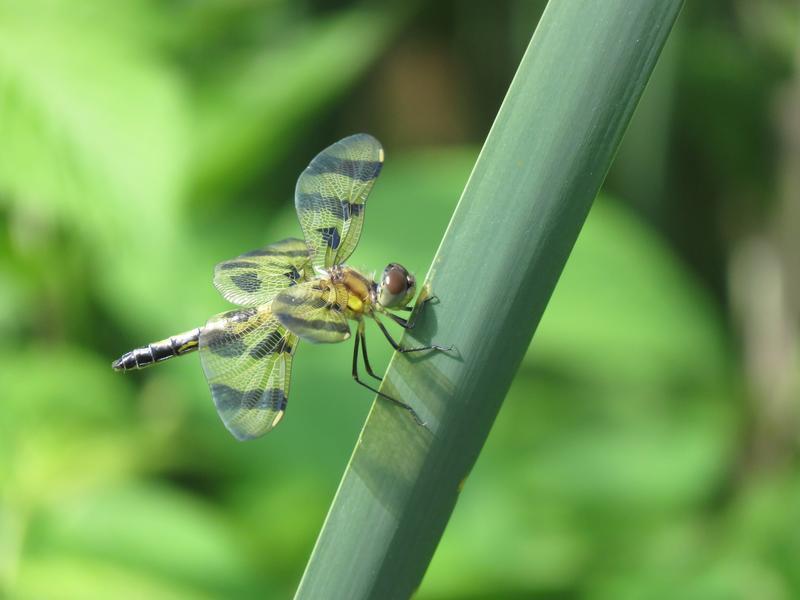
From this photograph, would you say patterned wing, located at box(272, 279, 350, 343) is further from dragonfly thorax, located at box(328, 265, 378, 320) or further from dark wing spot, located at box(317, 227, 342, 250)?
dark wing spot, located at box(317, 227, 342, 250)

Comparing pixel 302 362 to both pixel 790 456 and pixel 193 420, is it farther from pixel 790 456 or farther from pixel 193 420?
pixel 790 456

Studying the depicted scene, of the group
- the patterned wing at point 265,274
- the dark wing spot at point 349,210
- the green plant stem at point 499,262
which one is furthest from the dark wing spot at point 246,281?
the green plant stem at point 499,262

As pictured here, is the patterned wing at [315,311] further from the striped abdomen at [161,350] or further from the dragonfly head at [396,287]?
the striped abdomen at [161,350]

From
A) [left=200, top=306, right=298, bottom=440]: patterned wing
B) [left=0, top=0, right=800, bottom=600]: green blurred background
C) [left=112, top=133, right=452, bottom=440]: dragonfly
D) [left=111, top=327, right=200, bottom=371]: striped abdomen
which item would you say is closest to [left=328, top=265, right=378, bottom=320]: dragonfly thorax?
[left=112, top=133, right=452, bottom=440]: dragonfly

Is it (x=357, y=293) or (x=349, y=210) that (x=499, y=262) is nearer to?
(x=357, y=293)

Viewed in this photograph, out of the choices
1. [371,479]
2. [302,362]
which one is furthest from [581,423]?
[371,479]
